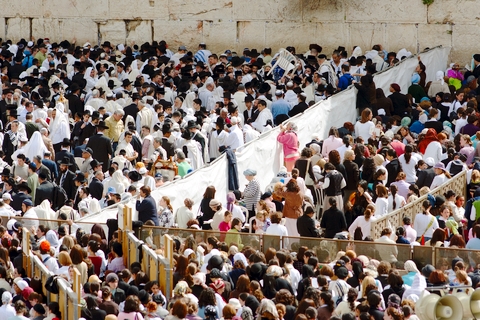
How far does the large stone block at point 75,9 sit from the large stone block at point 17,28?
0.64 metres

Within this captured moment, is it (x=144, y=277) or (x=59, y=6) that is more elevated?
(x=59, y=6)

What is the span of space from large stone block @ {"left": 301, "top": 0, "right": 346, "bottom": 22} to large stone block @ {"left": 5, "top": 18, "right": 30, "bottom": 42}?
328 inches

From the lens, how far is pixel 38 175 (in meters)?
17.9

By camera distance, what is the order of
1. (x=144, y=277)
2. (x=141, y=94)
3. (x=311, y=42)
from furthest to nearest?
(x=311, y=42), (x=141, y=94), (x=144, y=277)

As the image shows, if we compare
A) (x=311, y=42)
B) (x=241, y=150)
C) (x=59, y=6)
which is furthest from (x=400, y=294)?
(x=59, y=6)

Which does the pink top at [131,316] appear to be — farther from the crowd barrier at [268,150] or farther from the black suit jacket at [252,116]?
the black suit jacket at [252,116]

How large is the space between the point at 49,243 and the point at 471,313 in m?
6.30

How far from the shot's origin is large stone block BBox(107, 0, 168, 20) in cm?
3056

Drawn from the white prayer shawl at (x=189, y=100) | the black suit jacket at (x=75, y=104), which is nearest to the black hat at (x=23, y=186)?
the black suit jacket at (x=75, y=104)

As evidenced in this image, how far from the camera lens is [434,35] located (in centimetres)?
2714

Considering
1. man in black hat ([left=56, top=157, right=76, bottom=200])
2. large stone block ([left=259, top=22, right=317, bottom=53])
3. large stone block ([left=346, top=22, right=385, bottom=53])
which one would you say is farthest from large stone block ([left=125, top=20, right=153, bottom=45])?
man in black hat ([left=56, top=157, right=76, bottom=200])

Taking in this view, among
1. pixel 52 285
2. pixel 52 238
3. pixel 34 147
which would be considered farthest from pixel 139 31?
pixel 52 285

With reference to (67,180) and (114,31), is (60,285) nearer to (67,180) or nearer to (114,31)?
(67,180)

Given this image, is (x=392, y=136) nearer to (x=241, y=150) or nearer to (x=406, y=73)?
(x=241, y=150)
